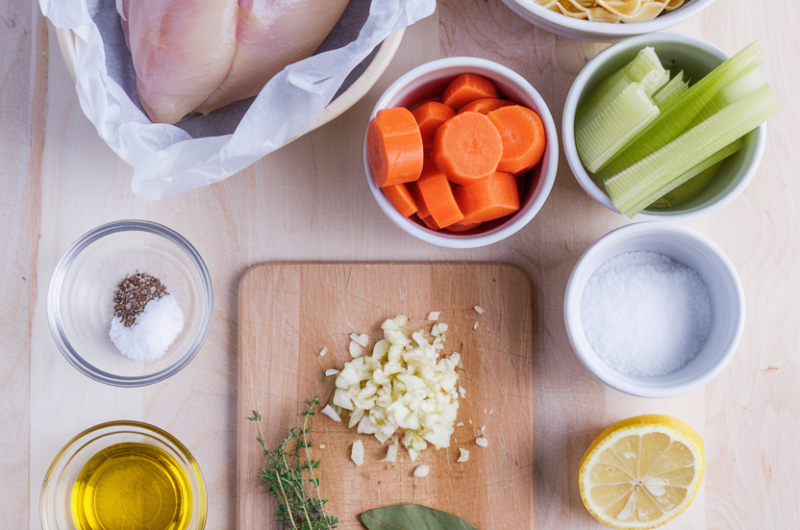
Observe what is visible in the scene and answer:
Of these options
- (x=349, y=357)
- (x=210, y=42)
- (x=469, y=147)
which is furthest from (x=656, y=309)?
(x=210, y=42)

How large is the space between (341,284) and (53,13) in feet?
1.85

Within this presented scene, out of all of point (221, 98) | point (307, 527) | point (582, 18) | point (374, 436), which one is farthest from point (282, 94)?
point (307, 527)

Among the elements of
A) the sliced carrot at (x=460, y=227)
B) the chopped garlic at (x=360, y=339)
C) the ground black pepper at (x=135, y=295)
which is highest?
the sliced carrot at (x=460, y=227)

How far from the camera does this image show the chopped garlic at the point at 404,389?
0.94 meters

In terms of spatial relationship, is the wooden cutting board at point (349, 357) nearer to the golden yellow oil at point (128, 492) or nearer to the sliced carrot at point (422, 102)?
the golden yellow oil at point (128, 492)

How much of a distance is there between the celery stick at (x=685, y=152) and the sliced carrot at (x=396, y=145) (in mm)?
283

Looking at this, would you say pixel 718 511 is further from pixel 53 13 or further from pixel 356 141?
pixel 53 13

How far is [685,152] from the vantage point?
81 centimetres

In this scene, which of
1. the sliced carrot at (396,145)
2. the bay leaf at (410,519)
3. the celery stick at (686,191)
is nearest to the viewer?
the sliced carrot at (396,145)

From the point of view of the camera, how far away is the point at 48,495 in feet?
3.14

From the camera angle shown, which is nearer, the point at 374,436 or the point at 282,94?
the point at 282,94

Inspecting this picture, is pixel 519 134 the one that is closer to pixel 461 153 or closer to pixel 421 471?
pixel 461 153

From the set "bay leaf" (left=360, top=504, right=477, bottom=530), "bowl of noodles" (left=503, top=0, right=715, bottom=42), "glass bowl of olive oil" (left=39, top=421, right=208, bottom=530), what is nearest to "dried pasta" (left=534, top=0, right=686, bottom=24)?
"bowl of noodles" (left=503, top=0, right=715, bottom=42)

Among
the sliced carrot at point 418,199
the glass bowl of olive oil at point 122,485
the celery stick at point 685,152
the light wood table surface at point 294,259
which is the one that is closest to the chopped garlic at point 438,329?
the light wood table surface at point 294,259
